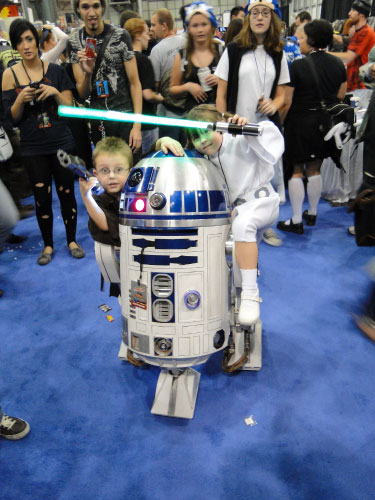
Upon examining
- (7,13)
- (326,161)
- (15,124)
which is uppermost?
(7,13)

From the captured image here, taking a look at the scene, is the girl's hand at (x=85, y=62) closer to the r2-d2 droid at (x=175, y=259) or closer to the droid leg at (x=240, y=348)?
the r2-d2 droid at (x=175, y=259)

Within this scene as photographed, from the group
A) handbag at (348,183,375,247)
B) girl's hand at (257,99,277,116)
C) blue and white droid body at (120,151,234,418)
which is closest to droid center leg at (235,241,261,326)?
blue and white droid body at (120,151,234,418)

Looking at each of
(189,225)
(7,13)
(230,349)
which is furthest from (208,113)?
(7,13)

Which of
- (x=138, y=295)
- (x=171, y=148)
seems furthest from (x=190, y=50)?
(x=138, y=295)

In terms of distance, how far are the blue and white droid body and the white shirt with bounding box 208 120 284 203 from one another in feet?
0.84

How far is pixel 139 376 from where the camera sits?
82.3 inches

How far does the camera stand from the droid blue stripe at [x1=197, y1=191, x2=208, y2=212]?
5.07ft

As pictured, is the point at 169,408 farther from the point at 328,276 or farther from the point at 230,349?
the point at 328,276

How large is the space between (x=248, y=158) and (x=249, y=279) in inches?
22.3

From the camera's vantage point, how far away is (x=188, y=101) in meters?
3.17

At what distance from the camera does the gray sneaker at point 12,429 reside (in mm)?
1730

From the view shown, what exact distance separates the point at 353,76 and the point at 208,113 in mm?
3436

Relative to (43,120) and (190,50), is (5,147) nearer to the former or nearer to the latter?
(43,120)

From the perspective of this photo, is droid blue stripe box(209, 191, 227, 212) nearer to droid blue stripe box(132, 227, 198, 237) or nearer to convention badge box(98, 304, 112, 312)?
droid blue stripe box(132, 227, 198, 237)
